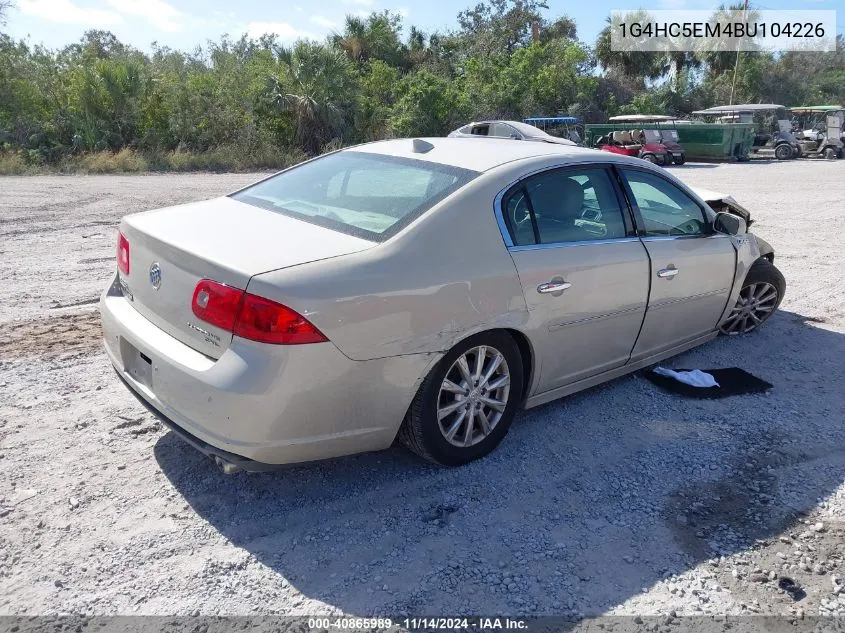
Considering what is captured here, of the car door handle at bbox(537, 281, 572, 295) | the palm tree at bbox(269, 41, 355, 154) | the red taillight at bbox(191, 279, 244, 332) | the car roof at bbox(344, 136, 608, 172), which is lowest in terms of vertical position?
the car door handle at bbox(537, 281, 572, 295)

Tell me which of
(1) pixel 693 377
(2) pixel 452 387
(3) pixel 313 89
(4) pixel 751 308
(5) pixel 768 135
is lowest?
(1) pixel 693 377

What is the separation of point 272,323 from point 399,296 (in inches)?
22.2

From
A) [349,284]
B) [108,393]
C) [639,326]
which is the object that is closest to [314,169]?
[349,284]

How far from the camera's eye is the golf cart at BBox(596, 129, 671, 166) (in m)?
25.6

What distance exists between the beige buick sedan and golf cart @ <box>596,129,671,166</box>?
22413mm

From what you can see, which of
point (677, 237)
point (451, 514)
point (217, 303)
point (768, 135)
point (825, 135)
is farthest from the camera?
point (768, 135)

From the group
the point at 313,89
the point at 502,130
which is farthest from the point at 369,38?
the point at 502,130

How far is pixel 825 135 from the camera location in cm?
2964

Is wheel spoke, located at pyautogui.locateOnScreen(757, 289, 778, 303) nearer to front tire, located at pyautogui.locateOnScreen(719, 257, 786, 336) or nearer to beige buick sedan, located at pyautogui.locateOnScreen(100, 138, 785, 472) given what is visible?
front tire, located at pyautogui.locateOnScreen(719, 257, 786, 336)

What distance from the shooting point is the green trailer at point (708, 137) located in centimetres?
2789

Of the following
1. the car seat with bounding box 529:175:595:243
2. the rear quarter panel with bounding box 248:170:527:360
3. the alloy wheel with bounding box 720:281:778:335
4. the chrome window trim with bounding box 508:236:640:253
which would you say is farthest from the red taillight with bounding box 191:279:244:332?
the alloy wheel with bounding box 720:281:778:335

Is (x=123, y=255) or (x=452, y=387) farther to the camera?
(x=123, y=255)

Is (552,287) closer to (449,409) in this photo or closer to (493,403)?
(493,403)

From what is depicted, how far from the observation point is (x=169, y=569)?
2752 mm
